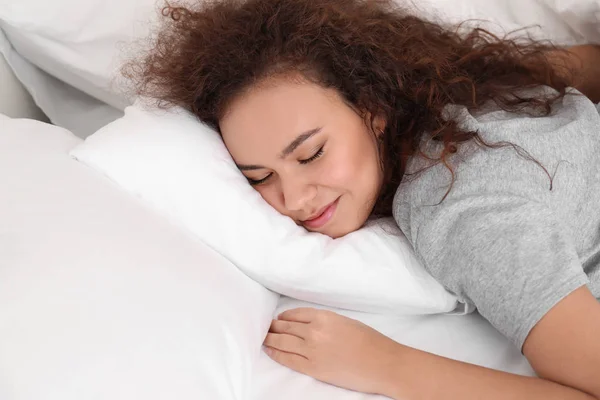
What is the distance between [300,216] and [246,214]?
0.35ft

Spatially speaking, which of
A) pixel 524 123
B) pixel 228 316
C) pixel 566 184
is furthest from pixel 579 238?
pixel 228 316

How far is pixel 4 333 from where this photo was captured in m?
0.73

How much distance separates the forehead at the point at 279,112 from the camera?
106 centimetres

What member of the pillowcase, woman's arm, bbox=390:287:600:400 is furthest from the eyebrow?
woman's arm, bbox=390:287:600:400

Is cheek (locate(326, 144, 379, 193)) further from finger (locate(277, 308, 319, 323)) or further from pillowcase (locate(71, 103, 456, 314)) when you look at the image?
finger (locate(277, 308, 319, 323))

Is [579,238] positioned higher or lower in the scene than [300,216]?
higher

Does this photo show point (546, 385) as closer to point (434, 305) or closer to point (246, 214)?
point (434, 305)

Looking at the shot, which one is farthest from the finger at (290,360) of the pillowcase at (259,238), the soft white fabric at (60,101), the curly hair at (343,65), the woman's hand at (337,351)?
the soft white fabric at (60,101)

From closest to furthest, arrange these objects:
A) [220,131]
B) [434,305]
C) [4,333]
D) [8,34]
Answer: [4,333] → [434,305] → [220,131] → [8,34]

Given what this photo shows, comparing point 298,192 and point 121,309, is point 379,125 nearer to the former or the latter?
point 298,192

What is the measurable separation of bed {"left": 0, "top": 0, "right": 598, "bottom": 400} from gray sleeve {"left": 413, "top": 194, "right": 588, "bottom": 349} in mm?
130

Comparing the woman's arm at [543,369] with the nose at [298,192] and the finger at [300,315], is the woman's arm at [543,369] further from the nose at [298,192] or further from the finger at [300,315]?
the nose at [298,192]

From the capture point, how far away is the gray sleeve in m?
0.90

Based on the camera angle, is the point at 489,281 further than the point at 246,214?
No
